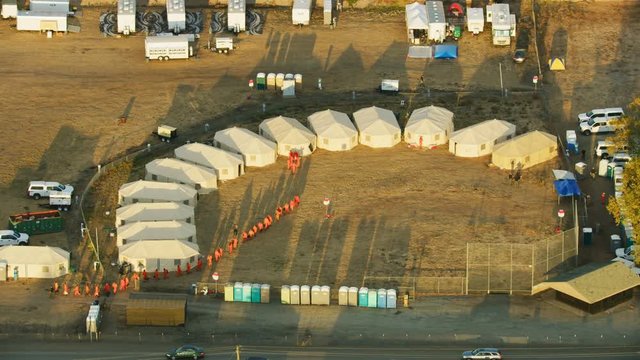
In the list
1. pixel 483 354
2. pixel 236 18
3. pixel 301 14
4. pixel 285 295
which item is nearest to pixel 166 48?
pixel 236 18

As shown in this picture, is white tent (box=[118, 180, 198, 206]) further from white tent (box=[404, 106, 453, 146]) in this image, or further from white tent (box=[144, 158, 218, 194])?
white tent (box=[404, 106, 453, 146])

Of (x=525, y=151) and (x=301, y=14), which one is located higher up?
(x=301, y=14)

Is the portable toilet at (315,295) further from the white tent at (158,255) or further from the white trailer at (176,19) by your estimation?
the white trailer at (176,19)

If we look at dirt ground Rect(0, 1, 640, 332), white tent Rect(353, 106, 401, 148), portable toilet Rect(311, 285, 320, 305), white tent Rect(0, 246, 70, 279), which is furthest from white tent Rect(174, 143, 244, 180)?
portable toilet Rect(311, 285, 320, 305)

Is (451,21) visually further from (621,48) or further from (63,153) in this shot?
(63,153)

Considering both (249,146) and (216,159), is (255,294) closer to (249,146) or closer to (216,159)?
(216,159)

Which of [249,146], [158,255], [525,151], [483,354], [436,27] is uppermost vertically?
[436,27]

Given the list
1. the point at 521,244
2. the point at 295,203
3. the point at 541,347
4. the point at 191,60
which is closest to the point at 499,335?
the point at 541,347
